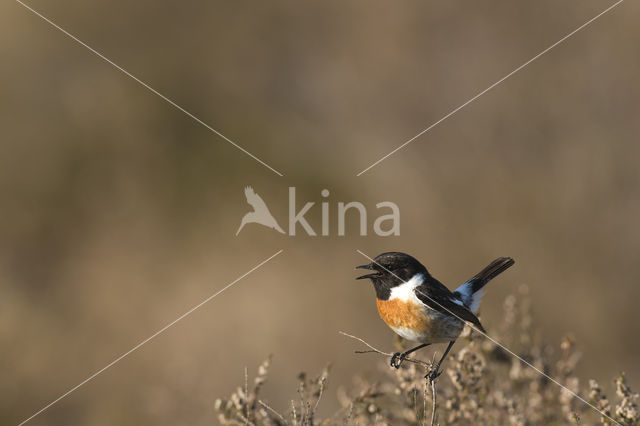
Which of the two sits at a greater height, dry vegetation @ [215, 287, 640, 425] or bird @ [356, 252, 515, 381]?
bird @ [356, 252, 515, 381]

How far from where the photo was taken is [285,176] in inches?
387

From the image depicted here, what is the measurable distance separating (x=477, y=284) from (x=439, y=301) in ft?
2.63

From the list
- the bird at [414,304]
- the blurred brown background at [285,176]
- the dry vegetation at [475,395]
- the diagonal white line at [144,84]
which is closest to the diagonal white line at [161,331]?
the blurred brown background at [285,176]

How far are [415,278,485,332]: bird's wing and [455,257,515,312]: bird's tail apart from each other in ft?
1.81

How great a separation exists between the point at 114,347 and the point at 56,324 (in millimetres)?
876

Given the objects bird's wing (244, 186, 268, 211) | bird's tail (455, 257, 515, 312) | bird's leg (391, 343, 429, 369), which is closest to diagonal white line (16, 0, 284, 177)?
bird's wing (244, 186, 268, 211)

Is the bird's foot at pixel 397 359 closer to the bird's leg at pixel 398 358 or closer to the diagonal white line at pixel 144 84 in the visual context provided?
the bird's leg at pixel 398 358

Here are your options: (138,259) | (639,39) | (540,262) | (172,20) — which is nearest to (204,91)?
(172,20)

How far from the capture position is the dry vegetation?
3629 mm

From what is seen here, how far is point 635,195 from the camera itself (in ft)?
28.0

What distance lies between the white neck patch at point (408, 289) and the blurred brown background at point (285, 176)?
450cm

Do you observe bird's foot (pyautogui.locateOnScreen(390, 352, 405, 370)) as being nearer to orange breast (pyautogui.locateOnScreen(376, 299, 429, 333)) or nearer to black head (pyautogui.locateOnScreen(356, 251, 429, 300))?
orange breast (pyautogui.locateOnScreen(376, 299, 429, 333))

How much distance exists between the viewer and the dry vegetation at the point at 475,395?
3.63 meters

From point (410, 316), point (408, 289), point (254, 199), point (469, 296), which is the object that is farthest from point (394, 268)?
point (254, 199)
